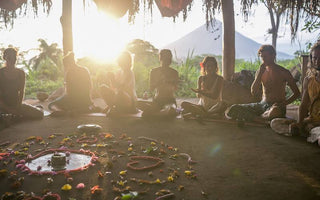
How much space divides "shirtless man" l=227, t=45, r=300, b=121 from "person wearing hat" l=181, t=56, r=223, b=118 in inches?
20.1

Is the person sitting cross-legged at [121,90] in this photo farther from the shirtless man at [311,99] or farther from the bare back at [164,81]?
the shirtless man at [311,99]

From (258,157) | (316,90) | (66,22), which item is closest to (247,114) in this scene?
(316,90)

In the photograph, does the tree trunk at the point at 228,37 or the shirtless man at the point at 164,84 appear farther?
the tree trunk at the point at 228,37

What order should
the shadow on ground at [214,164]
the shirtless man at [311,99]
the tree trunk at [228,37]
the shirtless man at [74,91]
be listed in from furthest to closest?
the tree trunk at [228,37] → the shirtless man at [74,91] → the shirtless man at [311,99] → the shadow on ground at [214,164]

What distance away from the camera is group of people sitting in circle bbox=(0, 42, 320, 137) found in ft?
15.2

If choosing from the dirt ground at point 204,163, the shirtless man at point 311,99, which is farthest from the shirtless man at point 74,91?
the shirtless man at point 311,99

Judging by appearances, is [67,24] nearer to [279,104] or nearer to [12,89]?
[12,89]

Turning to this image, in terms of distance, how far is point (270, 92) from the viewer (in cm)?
486

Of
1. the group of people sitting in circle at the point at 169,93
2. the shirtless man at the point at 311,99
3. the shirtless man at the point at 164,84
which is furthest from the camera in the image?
the shirtless man at the point at 164,84

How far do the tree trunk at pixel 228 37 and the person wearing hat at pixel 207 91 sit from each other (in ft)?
2.89

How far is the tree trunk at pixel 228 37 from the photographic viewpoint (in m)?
6.25

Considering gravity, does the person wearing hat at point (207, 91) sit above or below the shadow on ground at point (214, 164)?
above

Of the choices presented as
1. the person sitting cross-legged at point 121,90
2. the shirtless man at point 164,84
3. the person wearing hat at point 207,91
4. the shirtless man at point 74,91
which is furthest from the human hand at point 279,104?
the shirtless man at point 74,91

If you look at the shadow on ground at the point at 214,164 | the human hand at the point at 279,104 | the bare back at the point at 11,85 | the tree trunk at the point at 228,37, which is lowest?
the shadow on ground at the point at 214,164
